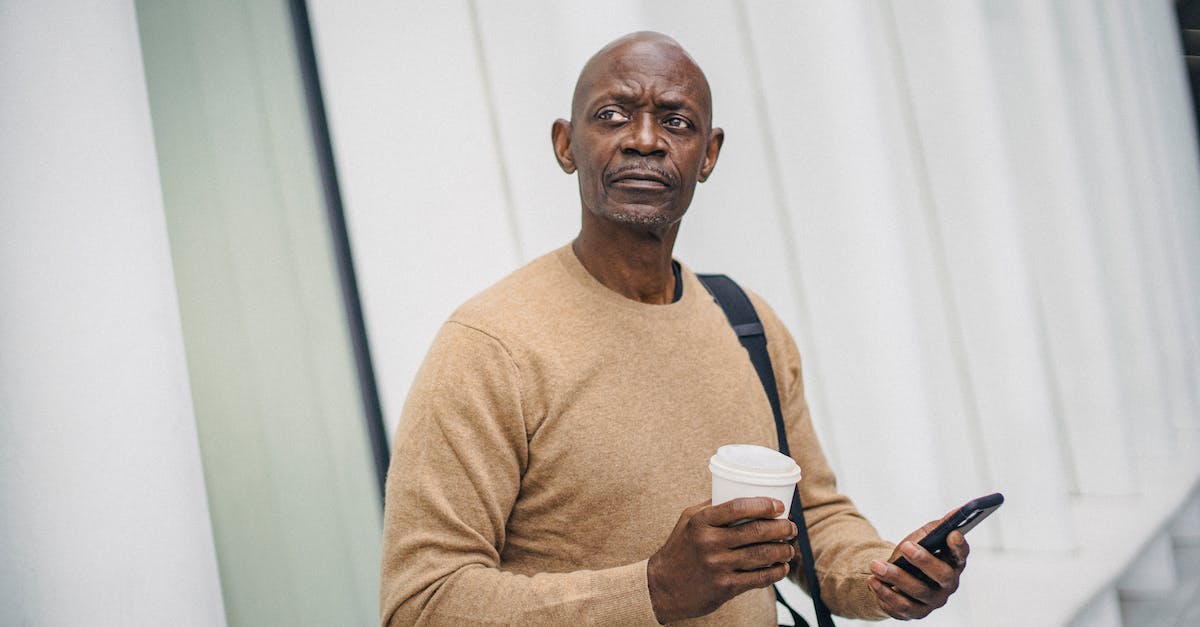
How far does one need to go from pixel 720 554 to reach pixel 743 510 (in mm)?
60

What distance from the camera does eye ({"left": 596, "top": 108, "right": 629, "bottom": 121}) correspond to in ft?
4.20

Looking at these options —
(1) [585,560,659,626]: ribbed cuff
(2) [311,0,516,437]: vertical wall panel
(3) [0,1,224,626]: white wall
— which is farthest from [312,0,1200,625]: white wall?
(1) [585,560,659,626]: ribbed cuff

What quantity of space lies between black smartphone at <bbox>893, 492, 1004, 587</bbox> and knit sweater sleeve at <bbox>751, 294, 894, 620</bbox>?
0.10 meters

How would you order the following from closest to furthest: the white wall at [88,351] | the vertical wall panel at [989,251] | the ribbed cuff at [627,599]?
the ribbed cuff at [627,599]
the white wall at [88,351]
the vertical wall panel at [989,251]

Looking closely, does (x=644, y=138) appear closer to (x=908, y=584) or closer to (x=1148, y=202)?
(x=908, y=584)

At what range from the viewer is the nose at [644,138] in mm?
1249

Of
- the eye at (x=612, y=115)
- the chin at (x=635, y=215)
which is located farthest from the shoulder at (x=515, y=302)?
the eye at (x=612, y=115)

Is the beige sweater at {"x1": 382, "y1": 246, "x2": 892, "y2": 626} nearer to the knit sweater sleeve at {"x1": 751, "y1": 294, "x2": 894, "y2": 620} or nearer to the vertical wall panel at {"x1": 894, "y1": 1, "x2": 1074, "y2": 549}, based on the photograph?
the knit sweater sleeve at {"x1": 751, "y1": 294, "x2": 894, "y2": 620}

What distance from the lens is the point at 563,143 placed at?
1402 mm

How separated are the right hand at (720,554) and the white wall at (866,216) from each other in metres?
1.13

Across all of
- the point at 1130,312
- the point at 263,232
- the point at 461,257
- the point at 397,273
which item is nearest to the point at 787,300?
the point at 461,257

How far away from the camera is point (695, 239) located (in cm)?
250

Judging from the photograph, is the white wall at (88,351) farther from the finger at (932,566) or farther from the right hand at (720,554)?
the finger at (932,566)

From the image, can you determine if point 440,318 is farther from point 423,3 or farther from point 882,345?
point 882,345
